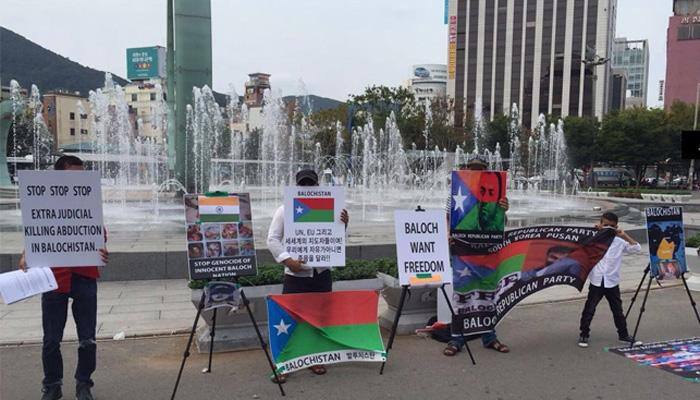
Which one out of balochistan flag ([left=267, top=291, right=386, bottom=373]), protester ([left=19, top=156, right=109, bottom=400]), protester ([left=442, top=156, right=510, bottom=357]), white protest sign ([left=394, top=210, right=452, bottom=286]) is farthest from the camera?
protester ([left=442, top=156, right=510, bottom=357])

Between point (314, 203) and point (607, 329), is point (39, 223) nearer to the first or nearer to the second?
point (314, 203)

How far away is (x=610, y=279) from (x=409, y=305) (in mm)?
2231

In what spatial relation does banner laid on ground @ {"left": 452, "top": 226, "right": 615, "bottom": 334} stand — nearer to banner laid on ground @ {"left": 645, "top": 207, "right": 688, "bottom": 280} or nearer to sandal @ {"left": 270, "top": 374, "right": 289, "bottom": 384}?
banner laid on ground @ {"left": 645, "top": 207, "right": 688, "bottom": 280}

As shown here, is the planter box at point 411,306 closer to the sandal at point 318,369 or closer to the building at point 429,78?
the sandal at point 318,369

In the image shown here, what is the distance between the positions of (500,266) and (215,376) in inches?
124

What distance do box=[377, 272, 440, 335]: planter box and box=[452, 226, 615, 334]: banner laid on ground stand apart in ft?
2.24

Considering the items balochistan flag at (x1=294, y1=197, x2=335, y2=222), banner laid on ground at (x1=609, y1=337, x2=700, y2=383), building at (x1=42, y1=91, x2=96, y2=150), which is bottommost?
banner laid on ground at (x1=609, y1=337, x2=700, y2=383)

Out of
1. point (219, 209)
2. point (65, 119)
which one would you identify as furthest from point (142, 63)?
point (219, 209)

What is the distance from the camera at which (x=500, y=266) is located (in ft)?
19.9

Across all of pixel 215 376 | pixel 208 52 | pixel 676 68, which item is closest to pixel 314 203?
pixel 215 376

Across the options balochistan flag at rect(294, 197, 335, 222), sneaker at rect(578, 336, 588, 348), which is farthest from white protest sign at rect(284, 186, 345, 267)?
sneaker at rect(578, 336, 588, 348)

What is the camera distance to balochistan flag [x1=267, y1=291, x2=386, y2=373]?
5.05 metres

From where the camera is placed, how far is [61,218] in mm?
4273

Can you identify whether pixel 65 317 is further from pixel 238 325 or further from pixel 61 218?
pixel 238 325
